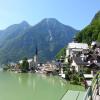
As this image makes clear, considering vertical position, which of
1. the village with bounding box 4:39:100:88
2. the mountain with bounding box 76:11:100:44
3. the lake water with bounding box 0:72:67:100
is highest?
the mountain with bounding box 76:11:100:44

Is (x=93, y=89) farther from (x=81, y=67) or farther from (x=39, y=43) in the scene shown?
(x=39, y=43)

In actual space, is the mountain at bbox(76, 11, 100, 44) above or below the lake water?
above

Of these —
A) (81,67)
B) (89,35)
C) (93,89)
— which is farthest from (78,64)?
(89,35)

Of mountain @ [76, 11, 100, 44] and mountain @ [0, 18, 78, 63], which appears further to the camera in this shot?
mountain @ [0, 18, 78, 63]

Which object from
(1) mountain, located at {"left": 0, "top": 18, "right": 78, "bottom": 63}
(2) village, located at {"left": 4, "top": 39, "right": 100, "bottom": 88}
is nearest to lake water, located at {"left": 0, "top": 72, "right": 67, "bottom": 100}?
(2) village, located at {"left": 4, "top": 39, "right": 100, "bottom": 88}

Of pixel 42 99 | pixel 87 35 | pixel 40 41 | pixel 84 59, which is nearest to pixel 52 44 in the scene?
pixel 40 41

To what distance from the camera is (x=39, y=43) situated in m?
140

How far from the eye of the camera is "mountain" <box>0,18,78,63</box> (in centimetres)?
11612

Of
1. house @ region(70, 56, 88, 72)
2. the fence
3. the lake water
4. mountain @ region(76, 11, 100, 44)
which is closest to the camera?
the fence

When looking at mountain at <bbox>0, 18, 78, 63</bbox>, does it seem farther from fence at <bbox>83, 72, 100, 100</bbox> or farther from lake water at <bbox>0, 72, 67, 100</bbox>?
fence at <bbox>83, 72, 100, 100</bbox>

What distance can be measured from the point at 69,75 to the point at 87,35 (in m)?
29.4

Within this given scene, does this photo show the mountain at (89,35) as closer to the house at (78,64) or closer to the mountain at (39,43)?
the house at (78,64)

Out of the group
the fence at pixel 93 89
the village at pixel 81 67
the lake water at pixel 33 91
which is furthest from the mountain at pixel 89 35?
the fence at pixel 93 89

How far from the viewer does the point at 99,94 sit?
589cm
